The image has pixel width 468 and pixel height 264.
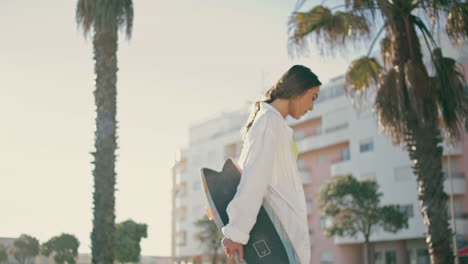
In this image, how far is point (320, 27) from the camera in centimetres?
1390

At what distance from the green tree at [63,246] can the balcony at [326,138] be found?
66.9 feet

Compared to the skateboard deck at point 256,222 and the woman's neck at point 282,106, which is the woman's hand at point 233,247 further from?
the woman's neck at point 282,106

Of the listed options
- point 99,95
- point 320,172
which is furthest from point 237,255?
point 320,172

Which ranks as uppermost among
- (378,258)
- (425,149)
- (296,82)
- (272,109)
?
(425,149)

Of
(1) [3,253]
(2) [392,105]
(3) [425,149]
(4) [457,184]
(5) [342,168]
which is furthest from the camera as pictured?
(5) [342,168]

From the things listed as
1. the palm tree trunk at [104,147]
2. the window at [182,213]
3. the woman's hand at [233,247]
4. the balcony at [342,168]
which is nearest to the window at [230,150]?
the window at [182,213]

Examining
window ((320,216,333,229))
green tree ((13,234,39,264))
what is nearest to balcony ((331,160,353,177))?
window ((320,216,333,229))

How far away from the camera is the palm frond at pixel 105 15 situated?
555 inches

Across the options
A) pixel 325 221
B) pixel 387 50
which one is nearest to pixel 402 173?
pixel 325 221

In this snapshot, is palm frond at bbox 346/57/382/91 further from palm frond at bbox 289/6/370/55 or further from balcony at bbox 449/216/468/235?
balcony at bbox 449/216/468/235

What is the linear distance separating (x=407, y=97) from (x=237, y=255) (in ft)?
36.4

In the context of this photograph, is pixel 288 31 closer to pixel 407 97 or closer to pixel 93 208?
pixel 407 97

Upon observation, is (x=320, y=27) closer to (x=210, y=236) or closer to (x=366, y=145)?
(x=366, y=145)

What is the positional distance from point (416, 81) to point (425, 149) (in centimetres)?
140
